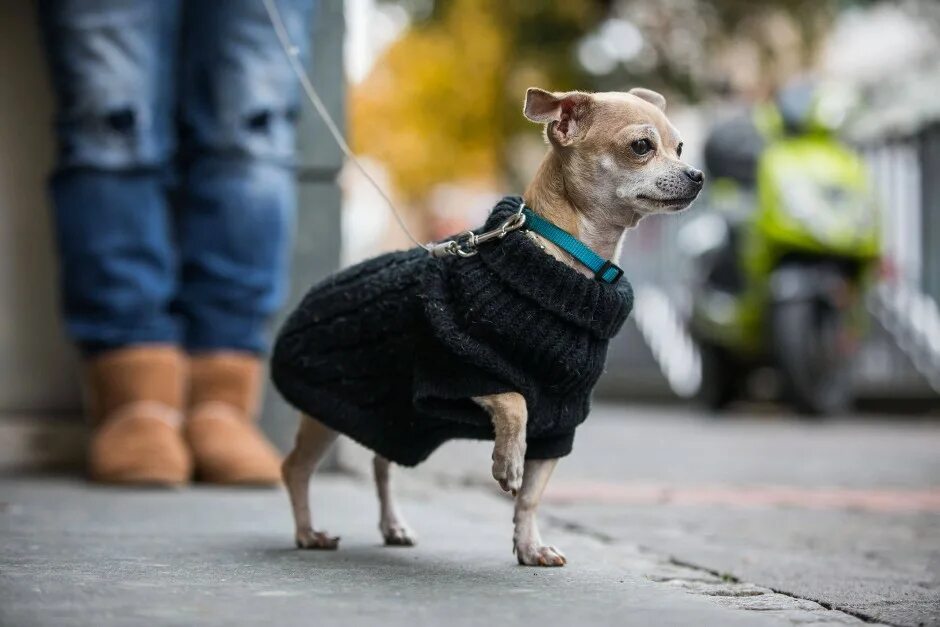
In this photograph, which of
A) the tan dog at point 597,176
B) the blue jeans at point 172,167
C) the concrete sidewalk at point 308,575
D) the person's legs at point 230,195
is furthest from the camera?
the person's legs at point 230,195

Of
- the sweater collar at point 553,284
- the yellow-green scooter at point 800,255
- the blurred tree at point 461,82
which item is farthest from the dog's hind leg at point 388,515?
the blurred tree at point 461,82

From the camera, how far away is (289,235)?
4484mm

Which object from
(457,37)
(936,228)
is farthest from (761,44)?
(936,228)

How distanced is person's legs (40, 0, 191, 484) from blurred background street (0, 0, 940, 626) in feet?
0.94

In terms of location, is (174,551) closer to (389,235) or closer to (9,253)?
(9,253)

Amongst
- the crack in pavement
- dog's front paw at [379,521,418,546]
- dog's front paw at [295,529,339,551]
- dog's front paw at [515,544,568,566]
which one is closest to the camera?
the crack in pavement

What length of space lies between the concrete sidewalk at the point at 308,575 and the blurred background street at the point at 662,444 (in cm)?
1

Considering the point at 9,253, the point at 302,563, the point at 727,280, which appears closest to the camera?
the point at 302,563

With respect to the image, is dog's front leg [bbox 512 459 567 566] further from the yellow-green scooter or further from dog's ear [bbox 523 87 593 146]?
the yellow-green scooter

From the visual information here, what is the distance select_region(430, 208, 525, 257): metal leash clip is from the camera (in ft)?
9.40

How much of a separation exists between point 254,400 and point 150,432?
1.47ft

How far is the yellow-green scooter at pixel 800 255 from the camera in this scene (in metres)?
8.14

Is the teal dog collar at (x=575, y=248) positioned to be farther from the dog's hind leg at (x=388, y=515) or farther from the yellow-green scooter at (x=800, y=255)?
the yellow-green scooter at (x=800, y=255)

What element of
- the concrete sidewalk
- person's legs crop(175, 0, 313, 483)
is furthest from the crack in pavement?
person's legs crop(175, 0, 313, 483)
